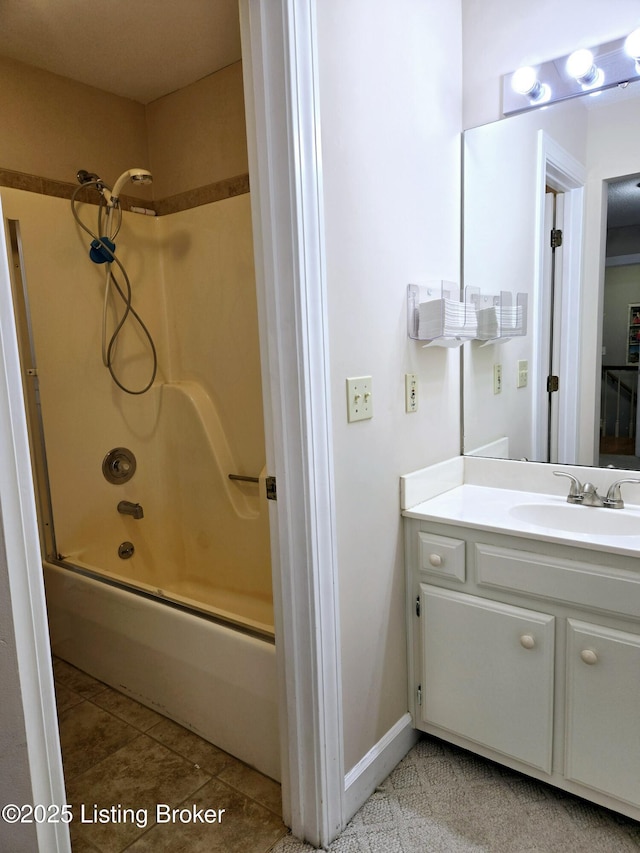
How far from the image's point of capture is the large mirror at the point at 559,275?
5.49ft

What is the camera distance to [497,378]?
6.53 ft

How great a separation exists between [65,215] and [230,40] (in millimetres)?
956

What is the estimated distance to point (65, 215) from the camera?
7.56 ft

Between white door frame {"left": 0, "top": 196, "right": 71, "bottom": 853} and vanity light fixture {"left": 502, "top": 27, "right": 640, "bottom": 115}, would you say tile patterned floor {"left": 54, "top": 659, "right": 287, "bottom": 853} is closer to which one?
white door frame {"left": 0, "top": 196, "right": 71, "bottom": 853}

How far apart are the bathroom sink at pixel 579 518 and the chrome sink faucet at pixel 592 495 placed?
2cm

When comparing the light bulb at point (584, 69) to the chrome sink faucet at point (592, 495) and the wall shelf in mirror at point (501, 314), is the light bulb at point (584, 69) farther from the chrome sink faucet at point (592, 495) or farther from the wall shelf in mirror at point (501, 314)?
the chrome sink faucet at point (592, 495)

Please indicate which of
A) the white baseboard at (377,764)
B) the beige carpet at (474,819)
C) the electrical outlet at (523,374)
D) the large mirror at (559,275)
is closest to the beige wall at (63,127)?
the large mirror at (559,275)

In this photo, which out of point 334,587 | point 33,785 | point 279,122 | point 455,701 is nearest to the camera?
point 33,785

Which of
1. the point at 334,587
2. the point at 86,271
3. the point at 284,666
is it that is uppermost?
the point at 86,271

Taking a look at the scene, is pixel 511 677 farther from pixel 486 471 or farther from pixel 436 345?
pixel 436 345

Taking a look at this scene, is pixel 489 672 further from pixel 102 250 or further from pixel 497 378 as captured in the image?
pixel 102 250

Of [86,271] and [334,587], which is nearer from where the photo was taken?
[334,587]

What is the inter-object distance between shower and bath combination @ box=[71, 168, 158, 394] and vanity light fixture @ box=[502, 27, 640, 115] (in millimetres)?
1407

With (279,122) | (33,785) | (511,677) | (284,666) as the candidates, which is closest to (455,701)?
(511,677)
